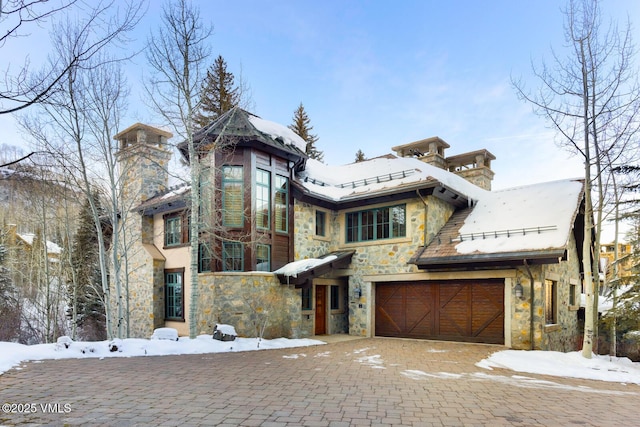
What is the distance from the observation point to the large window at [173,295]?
1386 cm

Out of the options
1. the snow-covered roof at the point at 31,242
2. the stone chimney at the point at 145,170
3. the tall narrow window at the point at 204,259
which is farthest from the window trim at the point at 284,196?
the snow-covered roof at the point at 31,242

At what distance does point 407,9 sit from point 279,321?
1107 cm

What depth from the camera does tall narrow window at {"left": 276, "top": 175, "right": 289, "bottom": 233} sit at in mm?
12602

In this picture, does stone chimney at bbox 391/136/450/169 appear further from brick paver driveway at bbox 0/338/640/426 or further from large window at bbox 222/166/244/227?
brick paver driveway at bbox 0/338/640/426

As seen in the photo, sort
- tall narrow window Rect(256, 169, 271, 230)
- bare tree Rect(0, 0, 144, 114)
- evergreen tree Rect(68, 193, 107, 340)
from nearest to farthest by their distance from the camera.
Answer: bare tree Rect(0, 0, 144, 114), tall narrow window Rect(256, 169, 271, 230), evergreen tree Rect(68, 193, 107, 340)

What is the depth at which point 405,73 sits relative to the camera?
16.8 m

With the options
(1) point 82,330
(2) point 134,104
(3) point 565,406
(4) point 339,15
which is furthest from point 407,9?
(1) point 82,330

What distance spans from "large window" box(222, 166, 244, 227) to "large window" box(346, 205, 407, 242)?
13.9ft

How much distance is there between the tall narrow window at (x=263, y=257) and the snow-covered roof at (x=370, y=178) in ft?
7.86

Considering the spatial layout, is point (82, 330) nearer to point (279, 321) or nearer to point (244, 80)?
point (279, 321)

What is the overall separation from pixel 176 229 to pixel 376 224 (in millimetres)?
7389

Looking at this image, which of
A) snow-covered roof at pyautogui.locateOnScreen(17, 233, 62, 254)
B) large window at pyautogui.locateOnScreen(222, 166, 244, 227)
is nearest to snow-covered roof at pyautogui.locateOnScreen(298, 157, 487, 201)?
large window at pyautogui.locateOnScreen(222, 166, 244, 227)

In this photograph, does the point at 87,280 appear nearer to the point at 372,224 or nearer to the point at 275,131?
the point at 275,131

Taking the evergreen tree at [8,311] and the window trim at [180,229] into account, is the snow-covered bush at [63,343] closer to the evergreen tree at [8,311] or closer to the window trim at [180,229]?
the window trim at [180,229]
